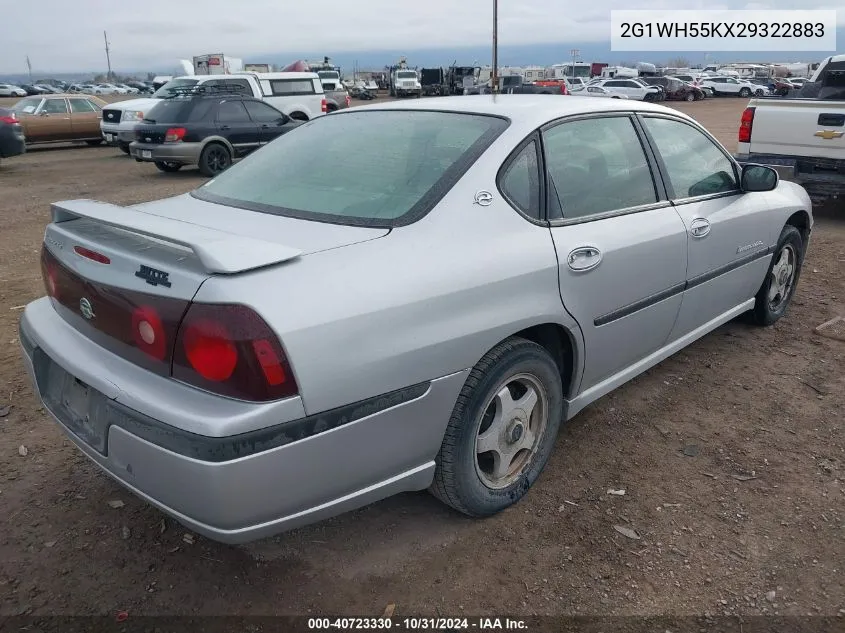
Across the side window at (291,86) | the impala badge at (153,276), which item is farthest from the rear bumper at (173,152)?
the impala badge at (153,276)

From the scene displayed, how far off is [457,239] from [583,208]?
2.62 feet

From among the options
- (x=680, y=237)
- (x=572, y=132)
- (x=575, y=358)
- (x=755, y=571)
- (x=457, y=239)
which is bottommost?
(x=755, y=571)

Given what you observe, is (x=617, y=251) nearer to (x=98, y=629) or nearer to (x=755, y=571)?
(x=755, y=571)

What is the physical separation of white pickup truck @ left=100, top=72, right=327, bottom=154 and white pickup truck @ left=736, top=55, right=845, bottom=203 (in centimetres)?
1070

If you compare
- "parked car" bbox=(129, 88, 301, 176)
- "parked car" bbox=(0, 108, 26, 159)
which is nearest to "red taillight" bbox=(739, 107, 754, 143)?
"parked car" bbox=(129, 88, 301, 176)

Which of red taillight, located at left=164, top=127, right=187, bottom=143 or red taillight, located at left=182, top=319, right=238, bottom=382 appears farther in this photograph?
red taillight, located at left=164, top=127, right=187, bottom=143

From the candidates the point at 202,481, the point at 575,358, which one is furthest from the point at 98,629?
the point at 575,358

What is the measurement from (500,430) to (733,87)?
51315 mm

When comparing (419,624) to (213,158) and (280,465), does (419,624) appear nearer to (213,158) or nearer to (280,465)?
(280,465)

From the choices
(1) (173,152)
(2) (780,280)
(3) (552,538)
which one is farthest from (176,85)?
(3) (552,538)

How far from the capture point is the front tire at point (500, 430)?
2.52 meters

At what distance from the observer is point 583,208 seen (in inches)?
118

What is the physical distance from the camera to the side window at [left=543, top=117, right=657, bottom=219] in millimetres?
2971

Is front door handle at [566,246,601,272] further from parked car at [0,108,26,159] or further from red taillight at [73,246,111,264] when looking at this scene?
parked car at [0,108,26,159]
